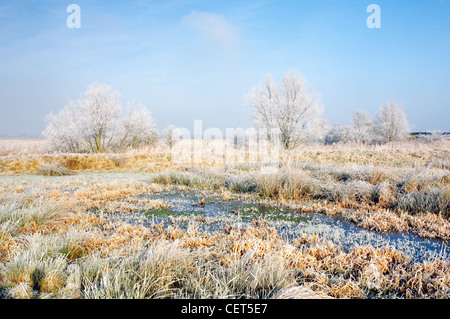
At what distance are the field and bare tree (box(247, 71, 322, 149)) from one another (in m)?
16.7

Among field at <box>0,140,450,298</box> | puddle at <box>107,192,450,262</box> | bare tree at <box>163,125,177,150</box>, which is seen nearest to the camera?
field at <box>0,140,450,298</box>

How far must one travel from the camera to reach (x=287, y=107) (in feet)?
82.9

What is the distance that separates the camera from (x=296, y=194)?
7.36m

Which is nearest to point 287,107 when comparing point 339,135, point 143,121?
point 143,121

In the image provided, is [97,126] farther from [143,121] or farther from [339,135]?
[339,135]

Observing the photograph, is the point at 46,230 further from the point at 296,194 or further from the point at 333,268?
the point at 296,194

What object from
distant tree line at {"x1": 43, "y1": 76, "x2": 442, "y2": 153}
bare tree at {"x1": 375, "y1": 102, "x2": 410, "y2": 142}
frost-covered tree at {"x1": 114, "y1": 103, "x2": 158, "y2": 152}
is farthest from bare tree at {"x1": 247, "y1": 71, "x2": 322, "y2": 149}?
bare tree at {"x1": 375, "y1": 102, "x2": 410, "y2": 142}

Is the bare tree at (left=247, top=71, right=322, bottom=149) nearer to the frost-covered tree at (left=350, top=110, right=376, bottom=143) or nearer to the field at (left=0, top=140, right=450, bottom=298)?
the field at (left=0, top=140, right=450, bottom=298)

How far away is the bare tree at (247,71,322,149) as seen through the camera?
2489 cm

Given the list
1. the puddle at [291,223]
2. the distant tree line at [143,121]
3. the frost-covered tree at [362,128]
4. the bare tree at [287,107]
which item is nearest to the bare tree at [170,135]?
the distant tree line at [143,121]
